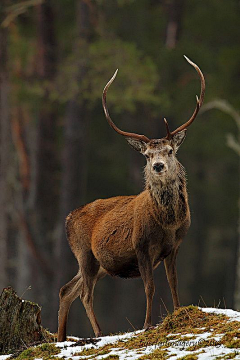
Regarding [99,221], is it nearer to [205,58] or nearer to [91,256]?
[91,256]

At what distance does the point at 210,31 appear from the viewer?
30.4m

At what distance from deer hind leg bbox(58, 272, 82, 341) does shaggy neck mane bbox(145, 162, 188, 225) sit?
5.66 feet

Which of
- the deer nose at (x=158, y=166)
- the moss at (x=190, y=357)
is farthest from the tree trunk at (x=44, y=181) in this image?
the moss at (x=190, y=357)

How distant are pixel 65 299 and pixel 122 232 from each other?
131 cm

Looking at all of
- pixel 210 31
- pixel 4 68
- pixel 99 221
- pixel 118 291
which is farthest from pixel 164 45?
pixel 99 221

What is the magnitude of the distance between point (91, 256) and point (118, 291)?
25.2 m

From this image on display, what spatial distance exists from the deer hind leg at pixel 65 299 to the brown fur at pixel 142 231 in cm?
1

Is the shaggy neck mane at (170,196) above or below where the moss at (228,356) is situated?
above

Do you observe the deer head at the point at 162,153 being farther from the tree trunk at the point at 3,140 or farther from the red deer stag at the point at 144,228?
the tree trunk at the point at 3,140

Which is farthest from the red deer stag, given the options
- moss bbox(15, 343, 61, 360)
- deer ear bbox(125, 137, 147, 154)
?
moss bbox(15, 343, 61, 360)

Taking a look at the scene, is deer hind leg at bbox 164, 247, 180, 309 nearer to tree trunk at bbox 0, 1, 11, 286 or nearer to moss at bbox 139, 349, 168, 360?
moss at bbox 139, 349, 168, 360

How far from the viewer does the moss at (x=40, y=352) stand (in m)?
8.69

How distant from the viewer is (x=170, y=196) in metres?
9.80

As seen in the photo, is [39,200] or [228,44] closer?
[39,200]
